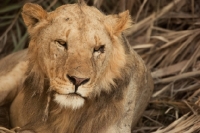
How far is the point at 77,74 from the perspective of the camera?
10.7 feet

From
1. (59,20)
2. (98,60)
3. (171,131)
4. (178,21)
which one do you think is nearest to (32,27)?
(59,20)

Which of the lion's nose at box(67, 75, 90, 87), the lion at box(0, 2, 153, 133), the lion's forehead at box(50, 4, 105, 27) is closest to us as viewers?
the lion's nose at box(67, 75, 90, 87)

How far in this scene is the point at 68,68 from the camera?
3.30 m

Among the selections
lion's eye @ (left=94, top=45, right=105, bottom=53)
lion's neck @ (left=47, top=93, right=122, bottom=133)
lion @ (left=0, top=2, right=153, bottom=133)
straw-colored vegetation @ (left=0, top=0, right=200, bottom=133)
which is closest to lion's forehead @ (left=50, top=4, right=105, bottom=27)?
lion @ (left=0, top=2, right=153, bottom=133)

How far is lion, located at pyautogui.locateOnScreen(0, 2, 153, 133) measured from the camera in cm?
338

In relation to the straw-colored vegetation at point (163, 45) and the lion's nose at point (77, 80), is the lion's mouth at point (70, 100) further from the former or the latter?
the straw-colored vegetation at point (163, 45)

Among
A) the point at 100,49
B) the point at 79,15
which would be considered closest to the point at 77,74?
the point at 100,49

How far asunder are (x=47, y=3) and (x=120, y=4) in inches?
30.6

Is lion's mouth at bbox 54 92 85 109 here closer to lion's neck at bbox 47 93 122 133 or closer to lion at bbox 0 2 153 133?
lion at bbox 0 2 153 133

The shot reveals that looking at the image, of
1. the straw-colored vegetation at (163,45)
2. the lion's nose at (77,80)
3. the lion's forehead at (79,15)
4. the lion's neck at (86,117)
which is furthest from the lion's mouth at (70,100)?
the straw-colored vegetation at (163,45)

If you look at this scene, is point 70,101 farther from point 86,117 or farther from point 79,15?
point 79,15

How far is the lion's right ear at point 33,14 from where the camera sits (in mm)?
3641

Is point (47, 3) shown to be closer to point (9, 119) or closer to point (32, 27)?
point (9, 119)

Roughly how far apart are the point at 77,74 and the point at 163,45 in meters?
2.57
